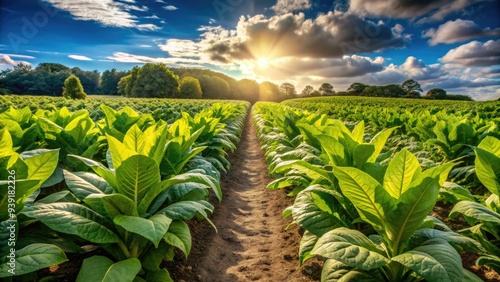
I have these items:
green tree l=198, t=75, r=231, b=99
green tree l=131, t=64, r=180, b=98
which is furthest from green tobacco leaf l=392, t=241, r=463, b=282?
green tree l=198, t=75, r=231, b=99

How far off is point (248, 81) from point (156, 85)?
60.3 meters

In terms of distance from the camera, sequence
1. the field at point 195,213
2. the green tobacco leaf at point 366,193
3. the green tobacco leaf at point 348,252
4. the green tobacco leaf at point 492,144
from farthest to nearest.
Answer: the green tobacco leaf at point 492,144 → the green tobacco leaf at point 366,193 → the field at point 195,213 → the green tobacco leaf at point 348,252

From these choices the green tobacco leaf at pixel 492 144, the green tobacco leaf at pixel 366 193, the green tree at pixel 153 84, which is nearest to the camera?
the green tobacco leaf at pixel 366 193

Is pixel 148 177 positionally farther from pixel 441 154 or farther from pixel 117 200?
pixel 441 154

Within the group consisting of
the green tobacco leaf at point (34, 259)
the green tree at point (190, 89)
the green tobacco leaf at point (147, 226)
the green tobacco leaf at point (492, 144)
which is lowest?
the green tobacco leaf at point (34, 259)

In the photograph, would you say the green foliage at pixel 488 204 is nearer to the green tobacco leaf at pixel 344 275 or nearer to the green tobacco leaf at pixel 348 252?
the green tobacco leaf at pixel 344 275

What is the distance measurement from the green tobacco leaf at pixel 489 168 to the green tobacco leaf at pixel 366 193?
1.06m

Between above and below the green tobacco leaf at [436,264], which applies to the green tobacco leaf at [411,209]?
above

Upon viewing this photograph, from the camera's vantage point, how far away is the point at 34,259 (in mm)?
1695

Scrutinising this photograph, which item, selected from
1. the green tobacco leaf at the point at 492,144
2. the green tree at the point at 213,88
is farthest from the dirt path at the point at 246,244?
the green tree at the point at 213,88

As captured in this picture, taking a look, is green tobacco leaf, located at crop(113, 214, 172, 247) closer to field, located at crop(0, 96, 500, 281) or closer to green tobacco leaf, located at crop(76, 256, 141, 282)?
field, located at crop(0, 96, 500, 281)

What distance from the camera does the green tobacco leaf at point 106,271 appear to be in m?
1.86

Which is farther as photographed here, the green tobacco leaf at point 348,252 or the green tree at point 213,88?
the green tree at point 213,88

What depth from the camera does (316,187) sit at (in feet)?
8.89
